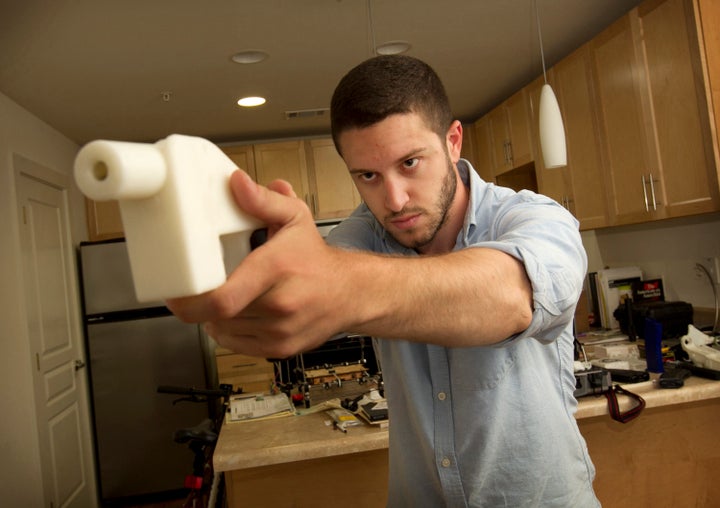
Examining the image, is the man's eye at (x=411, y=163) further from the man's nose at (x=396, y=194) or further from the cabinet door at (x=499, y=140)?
the cabinet door at (x=499, y=140)

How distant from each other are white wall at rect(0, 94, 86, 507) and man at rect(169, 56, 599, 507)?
93.5 inches

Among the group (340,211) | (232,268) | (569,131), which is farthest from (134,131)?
(232,268)

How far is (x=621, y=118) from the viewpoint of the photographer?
2.83 m

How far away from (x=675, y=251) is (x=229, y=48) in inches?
98.9

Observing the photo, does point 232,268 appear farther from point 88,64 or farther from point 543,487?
point 88,64

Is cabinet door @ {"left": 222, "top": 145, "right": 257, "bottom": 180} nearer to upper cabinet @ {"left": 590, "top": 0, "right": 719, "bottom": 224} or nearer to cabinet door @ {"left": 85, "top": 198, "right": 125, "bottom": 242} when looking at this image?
cabinet door @ {"left": 85, "top": 198, "right": 125, "bottom": 242}

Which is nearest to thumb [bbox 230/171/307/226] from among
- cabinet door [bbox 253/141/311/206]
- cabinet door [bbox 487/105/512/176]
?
cabinet door [bbox 487/105/512/176]

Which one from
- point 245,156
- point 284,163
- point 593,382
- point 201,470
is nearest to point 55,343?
point 201,470

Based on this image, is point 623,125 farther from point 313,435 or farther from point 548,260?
point 548,260

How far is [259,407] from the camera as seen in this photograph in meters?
2.29

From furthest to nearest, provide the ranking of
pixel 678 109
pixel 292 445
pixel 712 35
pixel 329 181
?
pixel 329 181 → pixel 678 109 → pixel 712 35 → pixel 292 445

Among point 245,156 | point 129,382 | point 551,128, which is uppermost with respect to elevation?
point 245,156

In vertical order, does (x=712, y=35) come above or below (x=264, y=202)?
above

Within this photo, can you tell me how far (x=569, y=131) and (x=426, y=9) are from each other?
1203 millimetres
